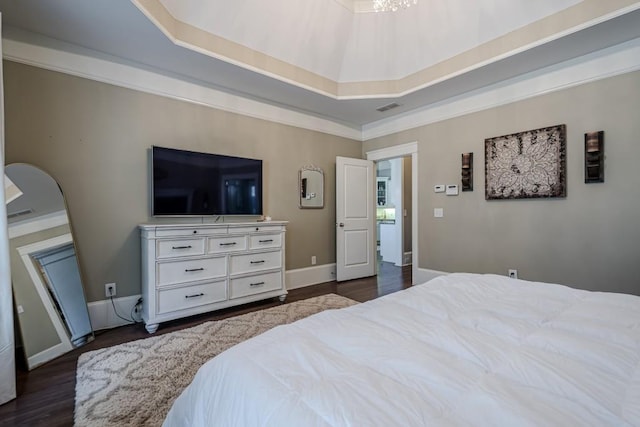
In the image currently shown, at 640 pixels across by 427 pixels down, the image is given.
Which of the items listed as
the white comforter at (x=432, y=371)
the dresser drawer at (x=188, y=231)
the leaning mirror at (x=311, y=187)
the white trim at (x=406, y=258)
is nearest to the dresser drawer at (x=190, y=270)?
the dresser drawer at (x=188, y=231)

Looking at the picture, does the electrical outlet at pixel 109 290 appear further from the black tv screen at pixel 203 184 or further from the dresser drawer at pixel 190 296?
the black tv screen at pixel 203 184

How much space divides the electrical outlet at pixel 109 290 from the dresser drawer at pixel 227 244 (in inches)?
38.5

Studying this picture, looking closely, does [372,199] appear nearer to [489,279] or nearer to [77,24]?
[489,279]

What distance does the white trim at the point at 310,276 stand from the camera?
421cm

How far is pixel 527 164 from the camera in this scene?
322 centimetres

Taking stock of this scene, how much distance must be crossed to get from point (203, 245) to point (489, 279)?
255 centimetres

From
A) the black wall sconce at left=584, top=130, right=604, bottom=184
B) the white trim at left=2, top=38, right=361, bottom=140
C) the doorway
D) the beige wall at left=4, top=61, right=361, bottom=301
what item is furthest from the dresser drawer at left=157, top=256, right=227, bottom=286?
the black wall sconce at left=584, top=130, right=604, bottom=184

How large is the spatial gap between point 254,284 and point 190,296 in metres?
0.71

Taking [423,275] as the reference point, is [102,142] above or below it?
above

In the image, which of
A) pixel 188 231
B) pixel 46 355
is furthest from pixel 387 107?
pixel 46 355

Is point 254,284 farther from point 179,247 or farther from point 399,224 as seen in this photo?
point 399,224

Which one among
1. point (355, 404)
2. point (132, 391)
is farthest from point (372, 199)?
point (355, 404)

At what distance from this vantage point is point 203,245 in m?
3.00

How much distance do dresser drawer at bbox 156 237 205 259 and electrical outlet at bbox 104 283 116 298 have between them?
2.14 feet
